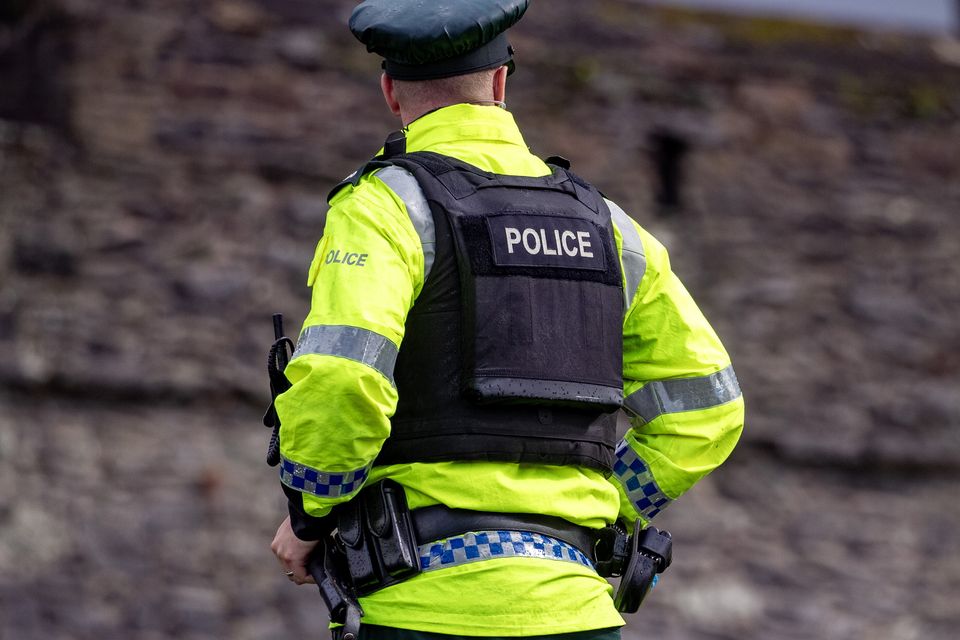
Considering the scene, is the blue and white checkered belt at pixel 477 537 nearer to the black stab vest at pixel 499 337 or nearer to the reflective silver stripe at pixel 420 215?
the black stab vest at pixel 499 337

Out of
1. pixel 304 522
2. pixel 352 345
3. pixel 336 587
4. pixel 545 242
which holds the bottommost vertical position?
pixel 336 587

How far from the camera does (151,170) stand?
23.0 ft

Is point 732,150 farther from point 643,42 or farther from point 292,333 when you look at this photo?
point 292,333

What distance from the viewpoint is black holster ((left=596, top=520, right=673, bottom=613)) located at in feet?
9.70

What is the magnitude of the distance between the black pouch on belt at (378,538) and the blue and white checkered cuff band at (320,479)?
0.30 feet

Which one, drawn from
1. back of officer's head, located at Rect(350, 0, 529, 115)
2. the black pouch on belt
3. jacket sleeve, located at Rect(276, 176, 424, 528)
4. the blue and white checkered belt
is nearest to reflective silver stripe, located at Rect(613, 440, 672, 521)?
the blue and white checkered belt

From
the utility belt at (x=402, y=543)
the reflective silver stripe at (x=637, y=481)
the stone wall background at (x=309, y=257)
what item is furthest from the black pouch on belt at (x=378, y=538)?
the stone wall background at (x=309, y=257)

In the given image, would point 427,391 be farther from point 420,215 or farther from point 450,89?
point 450,89

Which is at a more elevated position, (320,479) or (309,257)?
(309,257)

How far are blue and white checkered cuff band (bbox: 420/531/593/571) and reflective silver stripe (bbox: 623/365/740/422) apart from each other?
490mm

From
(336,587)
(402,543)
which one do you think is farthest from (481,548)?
A: (336,587)

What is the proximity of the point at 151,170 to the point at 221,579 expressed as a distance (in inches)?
77.8

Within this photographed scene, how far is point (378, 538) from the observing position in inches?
102

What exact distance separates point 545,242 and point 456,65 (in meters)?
0.39
